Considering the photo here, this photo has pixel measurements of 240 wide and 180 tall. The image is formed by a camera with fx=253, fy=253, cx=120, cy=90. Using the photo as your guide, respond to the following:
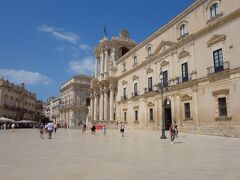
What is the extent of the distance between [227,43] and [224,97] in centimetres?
426

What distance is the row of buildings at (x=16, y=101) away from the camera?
54.6 meters

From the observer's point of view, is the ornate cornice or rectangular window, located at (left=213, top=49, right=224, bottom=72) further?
the ornate cornice

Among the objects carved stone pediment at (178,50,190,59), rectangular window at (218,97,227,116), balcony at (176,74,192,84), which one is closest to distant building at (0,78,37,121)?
balcony at (176,74,192,84)

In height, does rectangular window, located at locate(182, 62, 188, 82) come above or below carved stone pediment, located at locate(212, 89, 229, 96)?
above

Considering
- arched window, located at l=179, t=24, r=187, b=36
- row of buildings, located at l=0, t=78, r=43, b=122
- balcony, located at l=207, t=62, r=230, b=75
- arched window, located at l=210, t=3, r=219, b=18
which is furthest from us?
row of buildings, located at l=0, t=78, r=43, b=122

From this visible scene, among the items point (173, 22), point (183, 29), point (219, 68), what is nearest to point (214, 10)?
point (183, 29)

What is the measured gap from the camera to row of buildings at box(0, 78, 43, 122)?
54.6m

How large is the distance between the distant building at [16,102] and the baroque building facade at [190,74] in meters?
29.7

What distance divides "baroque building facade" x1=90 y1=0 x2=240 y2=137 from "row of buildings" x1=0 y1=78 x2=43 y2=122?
2966 centimetres

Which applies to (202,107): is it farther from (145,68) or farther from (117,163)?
(117,163)

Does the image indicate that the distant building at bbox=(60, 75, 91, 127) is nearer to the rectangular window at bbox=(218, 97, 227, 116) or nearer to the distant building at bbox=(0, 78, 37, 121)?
the distant building at bbox=(0, 78, 37, 121)

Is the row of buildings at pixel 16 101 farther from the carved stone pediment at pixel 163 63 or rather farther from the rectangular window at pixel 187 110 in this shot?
the rectangular window at pixel 187 110

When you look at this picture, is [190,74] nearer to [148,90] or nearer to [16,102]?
[148,90]

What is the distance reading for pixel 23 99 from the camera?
2621 inches
